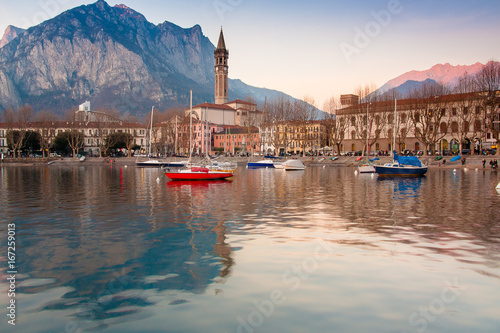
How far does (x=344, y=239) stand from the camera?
12.5m

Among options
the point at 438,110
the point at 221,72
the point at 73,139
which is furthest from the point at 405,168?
the point at 221,72

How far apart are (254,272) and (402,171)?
43.2m

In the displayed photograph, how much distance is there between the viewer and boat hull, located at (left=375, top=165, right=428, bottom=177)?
157 ft

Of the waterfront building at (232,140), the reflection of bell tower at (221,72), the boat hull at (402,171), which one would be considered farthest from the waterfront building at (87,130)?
the boat hull at (402,171)

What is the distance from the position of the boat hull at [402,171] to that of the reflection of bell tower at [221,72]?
454 feet

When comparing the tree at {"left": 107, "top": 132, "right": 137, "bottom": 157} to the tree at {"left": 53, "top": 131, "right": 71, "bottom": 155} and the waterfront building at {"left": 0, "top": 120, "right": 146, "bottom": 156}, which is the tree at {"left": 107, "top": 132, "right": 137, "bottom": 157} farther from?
the tree at {"left": 53, "top": 131, "right": 71, "bottom": 155}

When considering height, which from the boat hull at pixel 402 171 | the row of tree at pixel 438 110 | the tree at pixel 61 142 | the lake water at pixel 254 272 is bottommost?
the lake water at pixel 254 272

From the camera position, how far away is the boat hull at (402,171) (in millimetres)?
47719

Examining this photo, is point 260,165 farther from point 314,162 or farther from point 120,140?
point 120,140

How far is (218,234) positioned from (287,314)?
673 centimetres

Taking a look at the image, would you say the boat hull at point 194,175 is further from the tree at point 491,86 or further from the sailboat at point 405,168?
the tree at point 491,86

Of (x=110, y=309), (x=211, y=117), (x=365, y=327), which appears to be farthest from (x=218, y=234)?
(x=211, y=117)

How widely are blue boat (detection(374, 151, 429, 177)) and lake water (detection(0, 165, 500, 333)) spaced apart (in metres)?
31.2

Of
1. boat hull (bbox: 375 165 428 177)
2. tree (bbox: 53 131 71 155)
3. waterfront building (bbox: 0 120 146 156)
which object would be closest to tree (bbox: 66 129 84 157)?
tree (bbox: 53 131 71 155)
